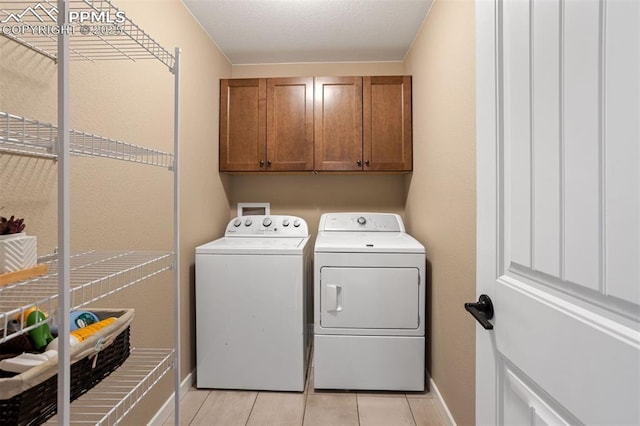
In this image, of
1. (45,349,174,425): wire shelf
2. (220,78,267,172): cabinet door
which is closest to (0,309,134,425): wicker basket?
(45,349,174,425): wire shelf

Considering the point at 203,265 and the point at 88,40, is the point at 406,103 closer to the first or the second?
the point at 203,265

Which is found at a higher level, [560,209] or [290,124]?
[290,124]

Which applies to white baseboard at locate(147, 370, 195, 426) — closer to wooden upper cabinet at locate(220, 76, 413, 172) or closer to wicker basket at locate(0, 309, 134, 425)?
wicker basket at locate(0, 309, 134, 425)

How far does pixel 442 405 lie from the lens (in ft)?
6.24

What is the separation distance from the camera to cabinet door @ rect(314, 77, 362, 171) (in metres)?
2.63

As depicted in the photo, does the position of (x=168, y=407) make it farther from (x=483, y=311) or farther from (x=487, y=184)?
(x=487, y=184)

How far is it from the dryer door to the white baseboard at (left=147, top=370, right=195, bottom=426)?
977 millimetres

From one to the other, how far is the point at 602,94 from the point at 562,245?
23 cm

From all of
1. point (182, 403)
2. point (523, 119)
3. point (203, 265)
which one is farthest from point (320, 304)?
point (523, 119)

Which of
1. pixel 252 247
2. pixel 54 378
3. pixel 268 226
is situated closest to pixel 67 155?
pixel 54 378

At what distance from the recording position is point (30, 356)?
2.63 feet

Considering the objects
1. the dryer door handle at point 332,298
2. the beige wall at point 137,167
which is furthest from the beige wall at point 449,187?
the beige wall at point 137,167

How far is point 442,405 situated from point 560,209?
1.74 meters

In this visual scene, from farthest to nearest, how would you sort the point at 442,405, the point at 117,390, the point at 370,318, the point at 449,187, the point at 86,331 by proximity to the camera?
the point at 370,318, the point at 442,405, the point at 449,187, the point at 117,390, the point at 86,331
